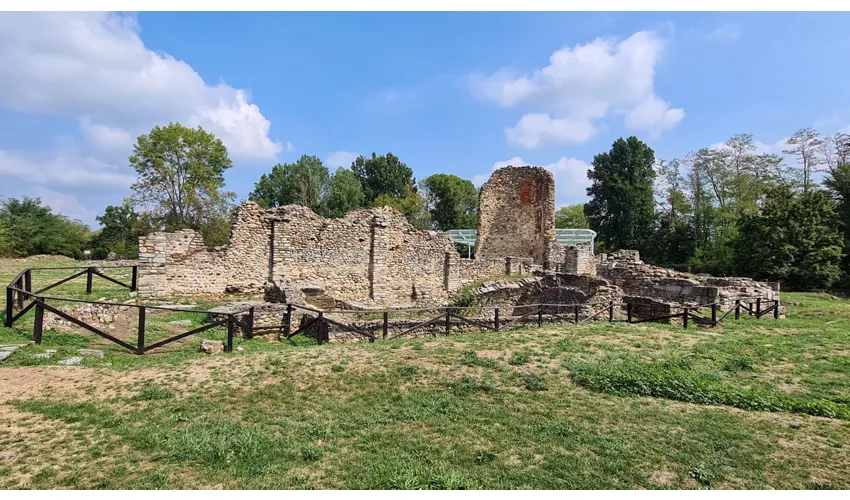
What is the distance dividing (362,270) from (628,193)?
38923mm

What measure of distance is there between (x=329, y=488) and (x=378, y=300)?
629 inches

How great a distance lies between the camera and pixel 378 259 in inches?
798

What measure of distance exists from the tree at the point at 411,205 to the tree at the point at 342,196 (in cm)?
277

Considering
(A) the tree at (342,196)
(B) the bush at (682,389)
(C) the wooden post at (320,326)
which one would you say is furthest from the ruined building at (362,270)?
(A) the tree at (342,196)

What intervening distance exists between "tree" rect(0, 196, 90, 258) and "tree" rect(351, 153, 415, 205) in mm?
32034

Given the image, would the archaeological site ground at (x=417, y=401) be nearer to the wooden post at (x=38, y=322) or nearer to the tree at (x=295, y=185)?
the wooden post at (x=38, y=322)

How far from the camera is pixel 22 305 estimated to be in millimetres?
10930

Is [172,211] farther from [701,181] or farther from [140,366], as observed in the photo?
[701,181]

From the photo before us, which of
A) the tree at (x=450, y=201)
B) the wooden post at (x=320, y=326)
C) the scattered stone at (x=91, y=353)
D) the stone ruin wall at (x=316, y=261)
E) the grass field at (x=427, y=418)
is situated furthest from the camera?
the tree at (x=450, y=201)

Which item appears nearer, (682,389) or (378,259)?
(682,389)

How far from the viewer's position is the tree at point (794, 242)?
2833 centimetres

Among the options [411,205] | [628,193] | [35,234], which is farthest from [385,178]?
[35,234]

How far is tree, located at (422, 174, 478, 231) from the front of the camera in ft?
201

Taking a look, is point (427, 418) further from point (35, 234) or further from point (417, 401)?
point (35, 234)
